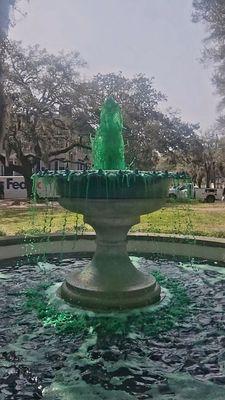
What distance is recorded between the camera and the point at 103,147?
20.7ft

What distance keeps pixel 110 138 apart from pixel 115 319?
2761 millimetres

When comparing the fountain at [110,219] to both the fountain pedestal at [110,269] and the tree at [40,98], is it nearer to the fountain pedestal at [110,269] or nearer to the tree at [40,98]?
the fountain pedestal at [110,269]

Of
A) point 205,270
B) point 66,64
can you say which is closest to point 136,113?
point 66,64

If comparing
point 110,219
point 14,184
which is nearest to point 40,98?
point 14,184

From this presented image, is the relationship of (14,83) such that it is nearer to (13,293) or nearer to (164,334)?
(13,293)

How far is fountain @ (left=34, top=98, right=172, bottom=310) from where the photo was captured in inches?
203

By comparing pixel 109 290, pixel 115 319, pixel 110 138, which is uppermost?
pixel 110 138

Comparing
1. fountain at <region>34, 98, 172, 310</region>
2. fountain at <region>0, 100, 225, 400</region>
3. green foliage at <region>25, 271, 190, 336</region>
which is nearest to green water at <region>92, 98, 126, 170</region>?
fountain at <region>0, 100, 225, 400</region>

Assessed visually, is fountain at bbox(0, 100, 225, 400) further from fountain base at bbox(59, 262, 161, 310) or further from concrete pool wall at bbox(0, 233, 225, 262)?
concrete pool wall at bbox(0, 233, 225, 262)

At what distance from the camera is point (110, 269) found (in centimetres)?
565

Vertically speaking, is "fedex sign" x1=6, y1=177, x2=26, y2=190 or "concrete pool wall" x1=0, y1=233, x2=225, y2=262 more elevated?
"fedex sign" x1=6, y1=177, x2=26, y2=190

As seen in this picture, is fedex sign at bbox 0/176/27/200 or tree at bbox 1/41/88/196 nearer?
tree at bbox 1/41/88/196

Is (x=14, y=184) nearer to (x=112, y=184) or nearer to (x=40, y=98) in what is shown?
(x=40, y=98)

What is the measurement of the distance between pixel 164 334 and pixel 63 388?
61.0 inches
